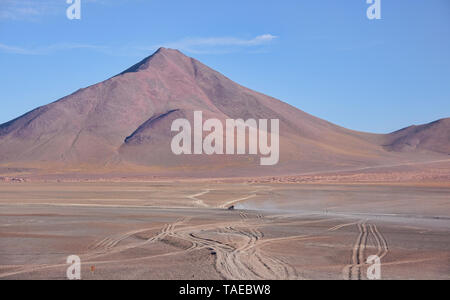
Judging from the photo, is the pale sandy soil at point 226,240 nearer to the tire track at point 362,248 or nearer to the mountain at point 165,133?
the tire track at point 362,248

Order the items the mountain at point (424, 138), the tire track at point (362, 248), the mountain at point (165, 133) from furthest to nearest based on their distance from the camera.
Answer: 1. the mountain at point (424, 138)
2. the mountain at point (165, 133)
3. the tire track at point (362, 248)

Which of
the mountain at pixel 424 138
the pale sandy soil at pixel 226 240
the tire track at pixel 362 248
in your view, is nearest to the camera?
the tire track at pixel 362 248

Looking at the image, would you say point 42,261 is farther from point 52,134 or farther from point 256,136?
point 52,134

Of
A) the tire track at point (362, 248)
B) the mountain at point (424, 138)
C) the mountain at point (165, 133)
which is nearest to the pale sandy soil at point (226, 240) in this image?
the tire track at point (362, 248)

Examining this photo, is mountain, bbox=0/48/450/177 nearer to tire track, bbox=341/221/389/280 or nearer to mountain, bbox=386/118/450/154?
mountain, bbox=386/118/450/154

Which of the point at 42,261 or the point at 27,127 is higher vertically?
the point at 27,127

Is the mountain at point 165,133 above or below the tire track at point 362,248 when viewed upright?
above

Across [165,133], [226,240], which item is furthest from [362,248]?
[165,133]
